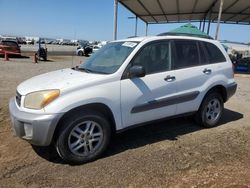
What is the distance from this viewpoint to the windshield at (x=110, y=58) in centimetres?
431

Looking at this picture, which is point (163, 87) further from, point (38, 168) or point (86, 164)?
point (38, 168)

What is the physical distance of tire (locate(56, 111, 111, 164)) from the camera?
3.69 metres

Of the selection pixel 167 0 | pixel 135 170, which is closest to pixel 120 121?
pixel 135 170

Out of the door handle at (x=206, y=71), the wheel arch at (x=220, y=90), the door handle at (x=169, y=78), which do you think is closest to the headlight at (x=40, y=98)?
the door handle at (x=169, y=78)

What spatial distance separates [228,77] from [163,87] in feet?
6.50

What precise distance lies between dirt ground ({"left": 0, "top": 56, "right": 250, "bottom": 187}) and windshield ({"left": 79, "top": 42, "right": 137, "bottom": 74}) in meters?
1.31

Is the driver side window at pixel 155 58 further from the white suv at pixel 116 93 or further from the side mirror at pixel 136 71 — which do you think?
the side mirror at pixel 136 71

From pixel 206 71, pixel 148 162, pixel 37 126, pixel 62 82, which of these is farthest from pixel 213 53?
pixel 37 126

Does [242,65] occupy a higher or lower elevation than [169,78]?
lower

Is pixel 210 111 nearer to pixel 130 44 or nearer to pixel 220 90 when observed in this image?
pixel 220 90

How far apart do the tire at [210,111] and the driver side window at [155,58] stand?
1.31m

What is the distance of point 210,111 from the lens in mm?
5672

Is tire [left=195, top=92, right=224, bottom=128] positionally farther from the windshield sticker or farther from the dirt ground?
the windshield sticker

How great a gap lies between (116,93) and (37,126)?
3.96ft
